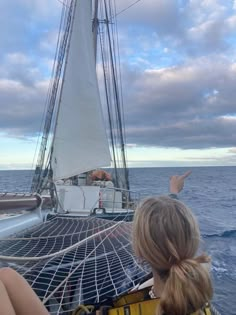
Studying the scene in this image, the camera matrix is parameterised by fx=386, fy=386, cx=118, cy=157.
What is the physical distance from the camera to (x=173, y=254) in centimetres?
155

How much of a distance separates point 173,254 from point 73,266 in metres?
2.15

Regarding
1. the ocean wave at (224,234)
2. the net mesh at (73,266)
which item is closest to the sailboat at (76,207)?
the net mesh at (73,266)

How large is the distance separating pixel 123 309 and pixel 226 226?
54.5 ft

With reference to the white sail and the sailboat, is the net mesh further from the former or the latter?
the white sail

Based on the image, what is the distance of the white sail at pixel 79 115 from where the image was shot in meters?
9.38

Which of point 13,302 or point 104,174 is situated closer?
point 13,302

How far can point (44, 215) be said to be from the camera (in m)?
5.95

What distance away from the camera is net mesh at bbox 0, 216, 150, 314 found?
2.88 m

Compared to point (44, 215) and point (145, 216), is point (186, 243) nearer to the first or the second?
point (145, 216)

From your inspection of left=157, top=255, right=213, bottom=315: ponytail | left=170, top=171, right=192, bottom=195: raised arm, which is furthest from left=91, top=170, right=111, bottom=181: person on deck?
left=157, top=255, right=213, bottom=315: ponytail

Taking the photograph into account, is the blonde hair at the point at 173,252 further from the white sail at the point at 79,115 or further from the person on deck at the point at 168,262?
the white sail at the point at 79,115

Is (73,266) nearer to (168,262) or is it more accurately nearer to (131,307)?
(131,307)

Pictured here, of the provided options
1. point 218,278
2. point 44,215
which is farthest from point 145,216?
point 218,278

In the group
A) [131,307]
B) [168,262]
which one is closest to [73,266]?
[131,307]
